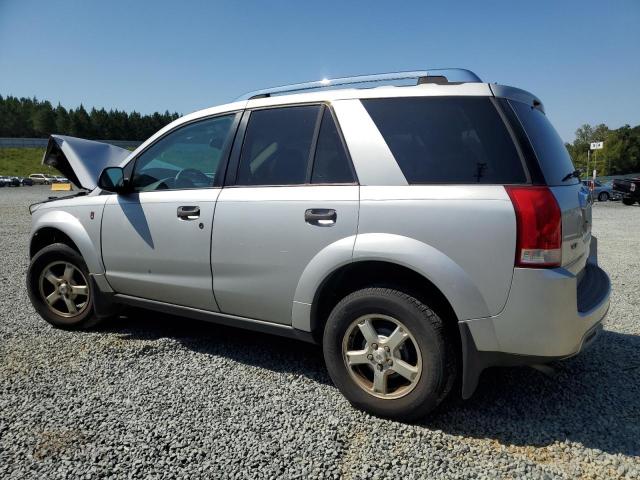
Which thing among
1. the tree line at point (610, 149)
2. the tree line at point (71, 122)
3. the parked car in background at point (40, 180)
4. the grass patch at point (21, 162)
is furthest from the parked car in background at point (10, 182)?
the tree line at point (610, 149)

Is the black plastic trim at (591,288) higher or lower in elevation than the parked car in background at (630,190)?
higher

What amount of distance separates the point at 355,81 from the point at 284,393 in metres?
2.06

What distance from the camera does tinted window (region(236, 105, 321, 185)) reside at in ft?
9.58

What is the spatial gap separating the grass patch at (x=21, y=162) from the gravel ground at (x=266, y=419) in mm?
84846

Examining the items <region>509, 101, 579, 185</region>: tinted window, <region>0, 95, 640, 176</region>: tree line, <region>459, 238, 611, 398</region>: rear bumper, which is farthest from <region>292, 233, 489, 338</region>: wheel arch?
<region>0, 95, 640, 176</region>: tree line

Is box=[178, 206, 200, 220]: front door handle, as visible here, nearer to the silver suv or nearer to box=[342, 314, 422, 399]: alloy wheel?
the silver suv

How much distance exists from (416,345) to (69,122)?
128281 millimetres

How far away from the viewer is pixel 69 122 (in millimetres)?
110938

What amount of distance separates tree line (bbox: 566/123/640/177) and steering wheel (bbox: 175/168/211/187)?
83271 mm

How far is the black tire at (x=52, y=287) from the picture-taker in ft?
12.9

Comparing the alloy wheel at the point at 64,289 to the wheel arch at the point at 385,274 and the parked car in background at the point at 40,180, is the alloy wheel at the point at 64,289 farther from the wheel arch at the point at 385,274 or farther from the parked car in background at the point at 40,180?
the parked car in background at the point at 40,180

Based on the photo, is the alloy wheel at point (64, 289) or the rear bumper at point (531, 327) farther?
the alloy wheel at point (64, 289)

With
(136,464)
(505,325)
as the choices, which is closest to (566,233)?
(505,325)

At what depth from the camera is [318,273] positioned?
2682 millimetres
